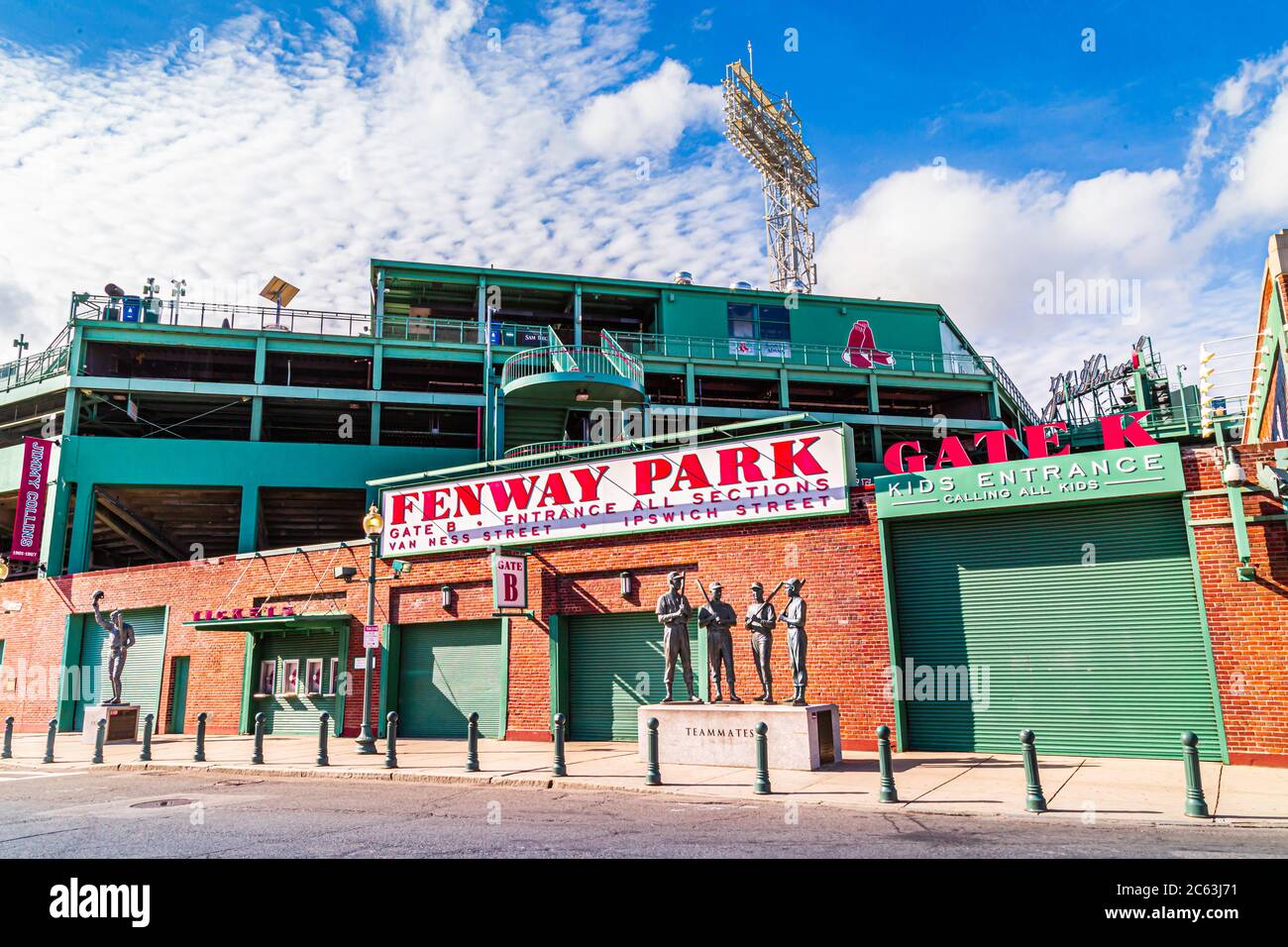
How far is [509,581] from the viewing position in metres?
19.1

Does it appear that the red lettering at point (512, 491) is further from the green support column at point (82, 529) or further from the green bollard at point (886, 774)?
the green support column at point (82, 529)

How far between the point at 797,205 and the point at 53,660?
45.8 m

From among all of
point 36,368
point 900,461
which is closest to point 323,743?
point 900,461

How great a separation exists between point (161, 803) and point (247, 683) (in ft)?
39.6

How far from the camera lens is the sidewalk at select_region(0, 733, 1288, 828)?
9922mm

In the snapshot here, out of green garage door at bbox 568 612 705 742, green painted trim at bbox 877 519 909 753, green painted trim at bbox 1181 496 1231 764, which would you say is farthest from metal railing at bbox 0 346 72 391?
green painted trim at bbox 1181 496 1231 764

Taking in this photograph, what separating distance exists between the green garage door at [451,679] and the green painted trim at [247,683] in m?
4.93

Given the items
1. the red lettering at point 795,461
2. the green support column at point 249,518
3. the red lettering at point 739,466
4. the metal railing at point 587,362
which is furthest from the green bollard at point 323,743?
the green support column at point 249,518

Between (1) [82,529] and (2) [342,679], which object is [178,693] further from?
(1) [82,529]

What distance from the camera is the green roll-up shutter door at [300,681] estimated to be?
22266mm

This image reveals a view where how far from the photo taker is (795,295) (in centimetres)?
4088

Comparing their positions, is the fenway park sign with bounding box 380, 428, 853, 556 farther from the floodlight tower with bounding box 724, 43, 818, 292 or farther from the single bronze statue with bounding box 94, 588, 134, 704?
the floodlight tower with bounding box 724, 43, 818, 292

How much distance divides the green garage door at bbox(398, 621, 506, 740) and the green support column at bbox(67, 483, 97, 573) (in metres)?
16.1

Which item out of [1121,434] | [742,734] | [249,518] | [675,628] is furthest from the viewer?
[249,518]
